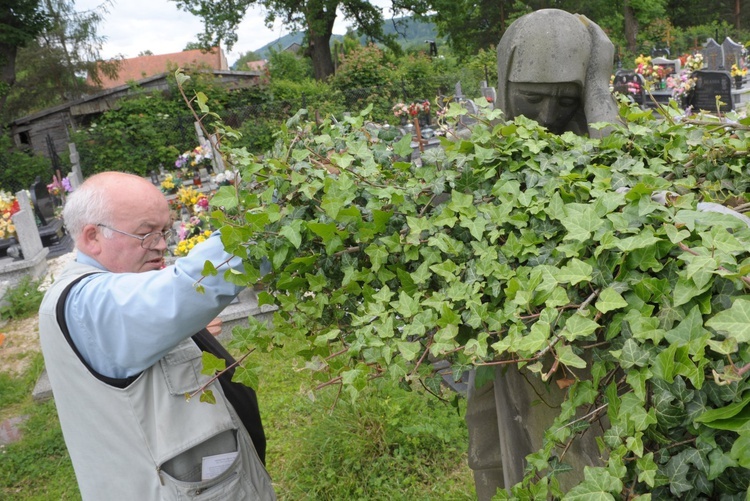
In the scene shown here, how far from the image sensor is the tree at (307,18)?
23.2m

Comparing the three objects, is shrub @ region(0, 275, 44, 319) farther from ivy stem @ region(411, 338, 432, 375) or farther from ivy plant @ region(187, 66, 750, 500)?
ivy stem @ region(411, 338, 432, 375)

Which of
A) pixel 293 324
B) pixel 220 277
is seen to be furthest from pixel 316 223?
pixel 220 277

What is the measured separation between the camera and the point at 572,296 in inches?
39.9

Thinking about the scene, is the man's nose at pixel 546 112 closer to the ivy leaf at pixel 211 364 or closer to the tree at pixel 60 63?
→ the ivy leaf at pixel 211 364

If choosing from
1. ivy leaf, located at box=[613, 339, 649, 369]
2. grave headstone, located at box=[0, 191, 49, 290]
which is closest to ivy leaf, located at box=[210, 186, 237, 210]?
ivy leaf, located at box=[613, 339, 649, 369]

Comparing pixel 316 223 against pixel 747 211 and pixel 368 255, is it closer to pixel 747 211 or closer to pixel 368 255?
pixel 368 255

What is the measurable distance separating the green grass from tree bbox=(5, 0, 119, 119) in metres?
24.0

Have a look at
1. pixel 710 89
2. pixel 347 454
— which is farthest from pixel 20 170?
pixel 710 89

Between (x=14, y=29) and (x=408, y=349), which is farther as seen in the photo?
(x=14, y=29)

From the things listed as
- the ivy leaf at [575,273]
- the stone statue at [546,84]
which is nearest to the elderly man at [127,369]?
the stone statue at [546,84]

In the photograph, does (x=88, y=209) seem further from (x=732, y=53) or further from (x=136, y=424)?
(x=732, y=53)

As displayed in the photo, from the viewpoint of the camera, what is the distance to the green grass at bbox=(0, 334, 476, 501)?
3.86 m

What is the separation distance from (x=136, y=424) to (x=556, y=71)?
5.99 ft

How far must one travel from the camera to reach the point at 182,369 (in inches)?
77.1
